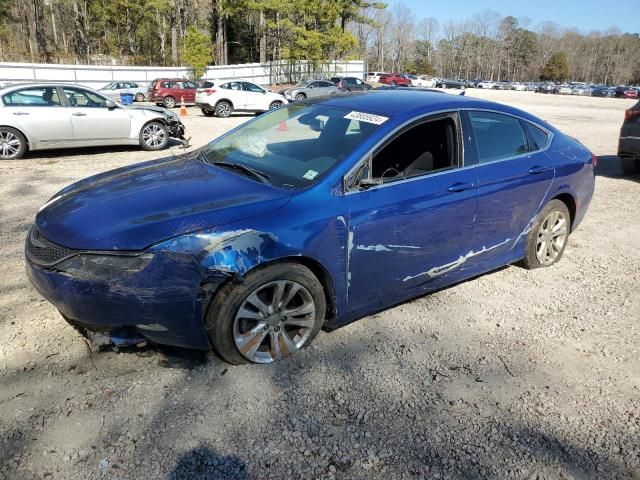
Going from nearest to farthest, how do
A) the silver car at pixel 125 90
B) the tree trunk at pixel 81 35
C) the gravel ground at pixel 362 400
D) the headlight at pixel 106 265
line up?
the gravel ground at pixel 362 400 → the headlight at pixel 106 265 → the silver car at pixel 125 90 → the tree trunk at pixel 81 35

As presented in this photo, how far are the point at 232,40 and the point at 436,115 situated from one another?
6316 cm

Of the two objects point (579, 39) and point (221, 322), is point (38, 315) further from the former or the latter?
point (579, 39)

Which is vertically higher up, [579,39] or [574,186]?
[579,39]

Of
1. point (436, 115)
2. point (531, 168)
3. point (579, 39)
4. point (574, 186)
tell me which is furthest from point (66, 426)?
point (579, 39)

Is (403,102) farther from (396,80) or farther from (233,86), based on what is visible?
(396,80)

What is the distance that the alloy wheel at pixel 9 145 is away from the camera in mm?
9812

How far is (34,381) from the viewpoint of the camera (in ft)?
9.77

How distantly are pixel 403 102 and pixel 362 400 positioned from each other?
221cm

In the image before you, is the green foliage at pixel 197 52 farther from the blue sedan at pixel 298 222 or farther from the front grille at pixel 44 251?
the front grille at pixel 44 251

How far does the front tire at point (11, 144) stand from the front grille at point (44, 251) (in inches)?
313

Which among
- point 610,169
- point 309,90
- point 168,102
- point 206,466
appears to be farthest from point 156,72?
point 206,466

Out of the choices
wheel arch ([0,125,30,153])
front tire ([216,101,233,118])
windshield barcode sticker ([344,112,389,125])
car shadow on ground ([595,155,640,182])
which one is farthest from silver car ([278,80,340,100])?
windshield barcode sticker ([344,112,389,125])

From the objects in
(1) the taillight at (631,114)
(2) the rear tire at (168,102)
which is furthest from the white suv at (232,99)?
(1) the taillight at (631,114)

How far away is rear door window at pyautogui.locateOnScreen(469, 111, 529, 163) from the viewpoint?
158 inches
